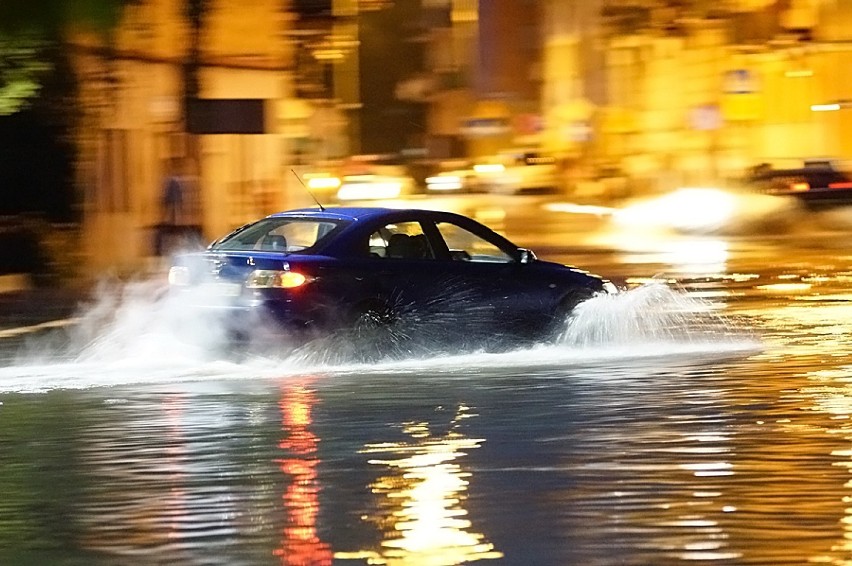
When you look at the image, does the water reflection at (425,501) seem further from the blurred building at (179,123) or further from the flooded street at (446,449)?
the blurred building at (179,123)

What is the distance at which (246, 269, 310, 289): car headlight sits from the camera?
14391 millimetres

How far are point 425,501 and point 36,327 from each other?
12252mm

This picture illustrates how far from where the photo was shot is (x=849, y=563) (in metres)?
7.35

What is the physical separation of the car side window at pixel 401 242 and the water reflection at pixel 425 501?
3.64 m

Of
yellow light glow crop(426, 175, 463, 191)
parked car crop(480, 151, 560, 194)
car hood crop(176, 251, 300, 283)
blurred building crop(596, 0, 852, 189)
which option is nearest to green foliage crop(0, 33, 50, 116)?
car hood crop(176, 251, 300, 283)

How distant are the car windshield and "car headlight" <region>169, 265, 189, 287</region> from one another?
355mm

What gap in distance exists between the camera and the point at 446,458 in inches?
401

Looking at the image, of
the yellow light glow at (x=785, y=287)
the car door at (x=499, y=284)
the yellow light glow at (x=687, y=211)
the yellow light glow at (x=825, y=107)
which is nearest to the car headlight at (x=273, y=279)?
the car door at (x=499, y=284)

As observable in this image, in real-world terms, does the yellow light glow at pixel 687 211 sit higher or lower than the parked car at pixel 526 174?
higher

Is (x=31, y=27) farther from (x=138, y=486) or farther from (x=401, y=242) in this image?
(x=138, y=486)

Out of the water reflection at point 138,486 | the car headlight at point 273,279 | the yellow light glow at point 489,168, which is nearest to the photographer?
the water reflection at point 138,486

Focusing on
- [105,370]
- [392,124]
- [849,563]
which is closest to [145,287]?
[105,370]

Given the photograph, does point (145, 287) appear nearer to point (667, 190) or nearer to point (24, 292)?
point (24, 292)

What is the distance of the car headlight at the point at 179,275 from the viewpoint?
1498cm
